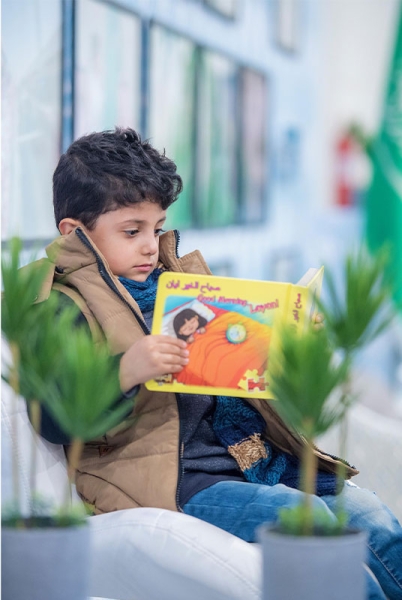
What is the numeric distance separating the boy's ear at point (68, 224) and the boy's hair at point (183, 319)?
0.36 m

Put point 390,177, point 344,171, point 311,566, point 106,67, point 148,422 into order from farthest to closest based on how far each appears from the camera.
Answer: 1. point 344,171
2. point 390,177
3. point 106,67
4. point 148,422
5. point 311,566

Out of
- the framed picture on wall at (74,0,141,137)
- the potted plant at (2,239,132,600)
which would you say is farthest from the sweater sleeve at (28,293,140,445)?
the framed picture on wall at (74,0,141,137)

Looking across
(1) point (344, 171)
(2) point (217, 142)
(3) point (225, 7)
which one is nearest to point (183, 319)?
(2) point (217, 142)

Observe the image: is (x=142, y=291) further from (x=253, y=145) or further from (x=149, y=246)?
(x=253, y=145)

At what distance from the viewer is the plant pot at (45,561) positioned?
92 centimetres

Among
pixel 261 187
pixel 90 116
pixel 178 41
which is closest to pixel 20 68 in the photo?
pixel 90 116

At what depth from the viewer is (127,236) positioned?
1470mm

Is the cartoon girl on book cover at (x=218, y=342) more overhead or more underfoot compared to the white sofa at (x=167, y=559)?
more overhead

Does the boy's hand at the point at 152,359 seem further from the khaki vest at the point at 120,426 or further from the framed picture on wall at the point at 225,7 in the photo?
the framed picture on wall at the point at 225,7

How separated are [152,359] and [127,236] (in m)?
0.34

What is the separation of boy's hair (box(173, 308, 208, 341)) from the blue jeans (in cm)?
29

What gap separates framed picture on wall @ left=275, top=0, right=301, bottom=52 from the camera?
365 centimetres

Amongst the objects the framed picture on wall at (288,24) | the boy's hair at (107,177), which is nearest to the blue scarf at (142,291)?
the boy's hair at (107,177)

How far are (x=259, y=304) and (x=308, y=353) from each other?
1.08 ft
